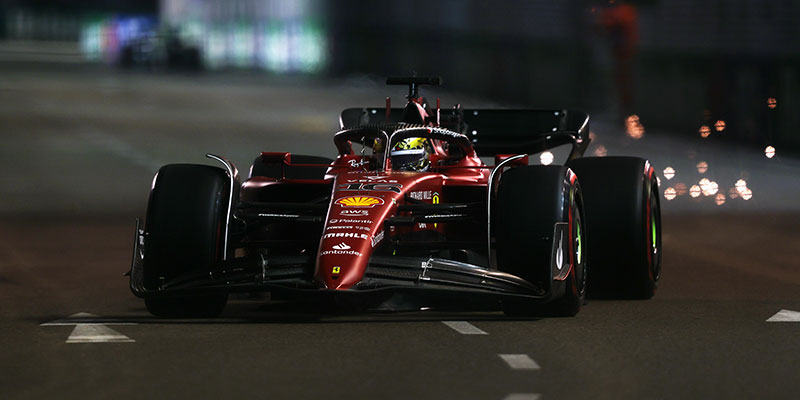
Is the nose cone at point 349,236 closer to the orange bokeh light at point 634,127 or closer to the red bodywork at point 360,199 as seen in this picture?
the red bodywork at point 360,199

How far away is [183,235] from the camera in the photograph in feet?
31.1

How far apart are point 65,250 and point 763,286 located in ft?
18.6

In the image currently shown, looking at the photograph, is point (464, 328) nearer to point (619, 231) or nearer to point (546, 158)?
point (619, 231)

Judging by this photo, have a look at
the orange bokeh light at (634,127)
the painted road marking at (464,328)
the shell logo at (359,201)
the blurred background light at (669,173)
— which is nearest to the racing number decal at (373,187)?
the shell logo at (359,201)

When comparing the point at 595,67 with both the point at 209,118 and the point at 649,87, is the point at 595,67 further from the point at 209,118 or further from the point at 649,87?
the point at 209,118

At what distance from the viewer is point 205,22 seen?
84062 millimetres

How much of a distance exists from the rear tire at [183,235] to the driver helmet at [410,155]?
1.51 metres

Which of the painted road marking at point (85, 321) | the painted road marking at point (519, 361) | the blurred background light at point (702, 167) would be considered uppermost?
the painted road marking at point (519, 361)

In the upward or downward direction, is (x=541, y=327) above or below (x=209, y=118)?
above

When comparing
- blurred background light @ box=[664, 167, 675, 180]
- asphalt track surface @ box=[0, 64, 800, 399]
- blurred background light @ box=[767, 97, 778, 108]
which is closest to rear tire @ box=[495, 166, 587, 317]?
asphalt track surface @ box=[0, 64, 800, 399]

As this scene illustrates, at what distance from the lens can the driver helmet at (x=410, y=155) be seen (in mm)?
10758

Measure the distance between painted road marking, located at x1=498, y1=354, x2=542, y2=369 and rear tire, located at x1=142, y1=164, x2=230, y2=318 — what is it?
2.06 m

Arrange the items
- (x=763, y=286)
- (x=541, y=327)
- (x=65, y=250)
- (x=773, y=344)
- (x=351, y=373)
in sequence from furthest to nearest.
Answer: (x=65, y=250)
(x=763, y=286)
(x=541, y=327)
(x=773, y=344)
(x=351, y=373)

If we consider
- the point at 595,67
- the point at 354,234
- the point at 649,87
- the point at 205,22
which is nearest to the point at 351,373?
the point at 354,234
